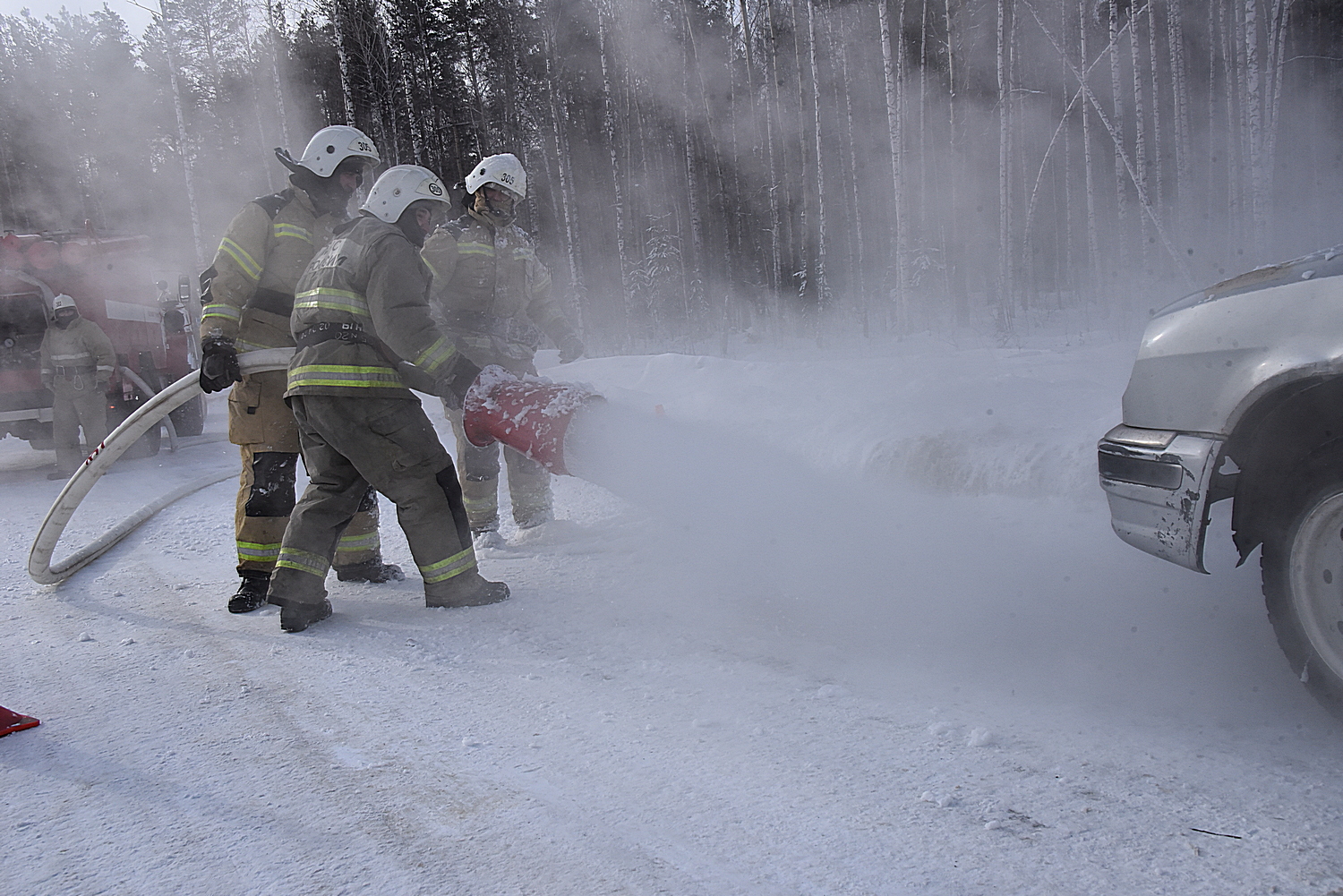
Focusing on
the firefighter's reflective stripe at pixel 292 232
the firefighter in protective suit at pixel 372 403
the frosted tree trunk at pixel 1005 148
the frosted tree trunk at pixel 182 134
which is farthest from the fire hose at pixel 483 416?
the frosted tree trunk at pixel 182 134

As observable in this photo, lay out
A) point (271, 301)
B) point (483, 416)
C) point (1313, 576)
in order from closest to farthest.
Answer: point (1313, 576)
point (483, 416)
point (271, 301)

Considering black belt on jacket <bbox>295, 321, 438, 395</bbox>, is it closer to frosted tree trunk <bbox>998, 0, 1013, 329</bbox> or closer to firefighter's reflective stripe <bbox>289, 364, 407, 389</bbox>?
firefighter's reflective stripe <bbox>289, 364, 407, 389</bbox>

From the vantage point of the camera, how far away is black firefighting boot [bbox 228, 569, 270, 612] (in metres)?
3.93

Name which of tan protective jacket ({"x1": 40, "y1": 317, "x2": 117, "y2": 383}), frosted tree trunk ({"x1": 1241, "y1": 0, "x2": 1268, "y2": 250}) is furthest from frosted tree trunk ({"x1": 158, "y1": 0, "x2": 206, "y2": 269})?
frosted tree trunk ({"x1": 1241, "y1": 0, "x2": 1268, "y2": 250})

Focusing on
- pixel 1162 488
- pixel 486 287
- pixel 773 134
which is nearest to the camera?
pixel 1162 488

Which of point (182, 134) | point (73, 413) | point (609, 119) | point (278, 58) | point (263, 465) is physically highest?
point (278, 58)

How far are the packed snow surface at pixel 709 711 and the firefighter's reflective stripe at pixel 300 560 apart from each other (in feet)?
0.92

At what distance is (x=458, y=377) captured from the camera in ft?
12.5

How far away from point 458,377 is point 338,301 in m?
0.59

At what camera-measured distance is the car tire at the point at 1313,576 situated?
7.20 ft

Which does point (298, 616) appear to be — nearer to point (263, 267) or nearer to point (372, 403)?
point (372, 403)

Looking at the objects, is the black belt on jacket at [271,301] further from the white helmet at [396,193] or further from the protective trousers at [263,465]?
the white helmet at [396,193]

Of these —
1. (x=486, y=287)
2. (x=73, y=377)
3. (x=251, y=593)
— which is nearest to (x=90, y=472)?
(x=251, y=593)

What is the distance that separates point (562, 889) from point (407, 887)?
321 millimetres
